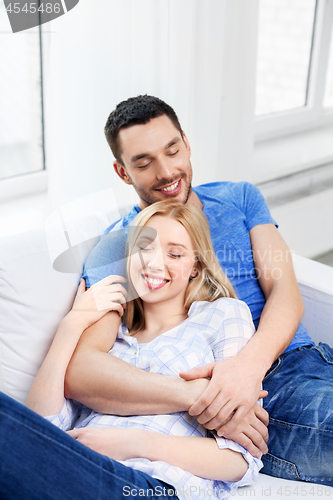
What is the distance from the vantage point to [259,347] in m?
1.02

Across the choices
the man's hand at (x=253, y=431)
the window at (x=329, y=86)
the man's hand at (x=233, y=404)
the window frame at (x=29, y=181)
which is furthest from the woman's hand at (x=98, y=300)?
the window at (x=329, y=86)

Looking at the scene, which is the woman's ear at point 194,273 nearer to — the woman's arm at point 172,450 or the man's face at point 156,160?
the man's face at point 156,160

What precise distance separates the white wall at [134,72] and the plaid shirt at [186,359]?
24.6 inches

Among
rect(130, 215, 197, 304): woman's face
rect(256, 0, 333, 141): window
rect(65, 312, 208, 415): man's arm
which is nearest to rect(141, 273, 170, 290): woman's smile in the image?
rect(130, 215, 197, 304): woman's face

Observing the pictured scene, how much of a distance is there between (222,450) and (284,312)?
345 mm

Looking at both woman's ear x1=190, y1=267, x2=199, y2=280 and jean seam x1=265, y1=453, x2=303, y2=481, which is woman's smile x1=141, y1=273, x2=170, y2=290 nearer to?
woman's ear x1=190, y1=267, x2=199, y2=280

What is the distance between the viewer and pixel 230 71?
1.89 metres

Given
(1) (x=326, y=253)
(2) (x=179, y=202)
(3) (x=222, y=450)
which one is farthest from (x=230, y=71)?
(3) (x=222, y=450)

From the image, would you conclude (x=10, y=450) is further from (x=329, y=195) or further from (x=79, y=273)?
(x=329, y=195)

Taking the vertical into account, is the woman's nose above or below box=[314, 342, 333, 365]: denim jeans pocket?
above

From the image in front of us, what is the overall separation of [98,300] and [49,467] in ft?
1.20

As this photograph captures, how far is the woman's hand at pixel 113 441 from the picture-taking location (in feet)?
2.88

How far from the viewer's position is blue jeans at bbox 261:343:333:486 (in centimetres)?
95

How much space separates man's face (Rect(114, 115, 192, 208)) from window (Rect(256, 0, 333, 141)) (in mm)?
1435
